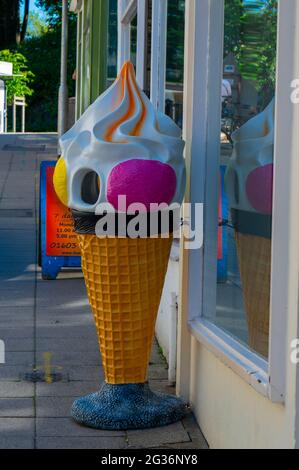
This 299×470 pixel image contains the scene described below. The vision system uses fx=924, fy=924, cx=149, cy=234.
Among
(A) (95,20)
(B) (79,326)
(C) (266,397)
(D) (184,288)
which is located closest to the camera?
(C) (266,397)

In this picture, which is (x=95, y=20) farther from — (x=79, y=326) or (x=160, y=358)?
(x=160, y=358)

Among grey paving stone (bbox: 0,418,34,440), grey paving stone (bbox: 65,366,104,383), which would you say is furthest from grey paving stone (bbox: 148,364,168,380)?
grey paving stone (bbox: 0,418,34,440)

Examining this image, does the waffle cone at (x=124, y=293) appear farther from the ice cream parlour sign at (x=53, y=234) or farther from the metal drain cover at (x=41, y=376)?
the ice cream parlour sign at (x=53, y=234)

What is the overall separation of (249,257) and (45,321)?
11.8ft

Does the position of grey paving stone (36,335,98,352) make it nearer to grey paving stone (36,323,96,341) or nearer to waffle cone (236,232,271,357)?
grey paving stone (36,323,96,341)

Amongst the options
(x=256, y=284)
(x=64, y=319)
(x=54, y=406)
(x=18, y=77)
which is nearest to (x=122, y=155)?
(x=256, y=284)

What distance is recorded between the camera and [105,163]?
15.3ft

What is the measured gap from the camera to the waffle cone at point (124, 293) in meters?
4.80

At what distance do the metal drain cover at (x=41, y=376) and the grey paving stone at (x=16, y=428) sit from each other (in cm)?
82

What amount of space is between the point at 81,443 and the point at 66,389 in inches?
41.3

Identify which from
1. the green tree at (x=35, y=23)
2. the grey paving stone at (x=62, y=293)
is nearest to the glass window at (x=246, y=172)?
the grey paving stone at (x=62, y=293)

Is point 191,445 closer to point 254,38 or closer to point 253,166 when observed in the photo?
point 253,166

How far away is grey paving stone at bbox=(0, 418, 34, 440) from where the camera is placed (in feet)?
15.8
